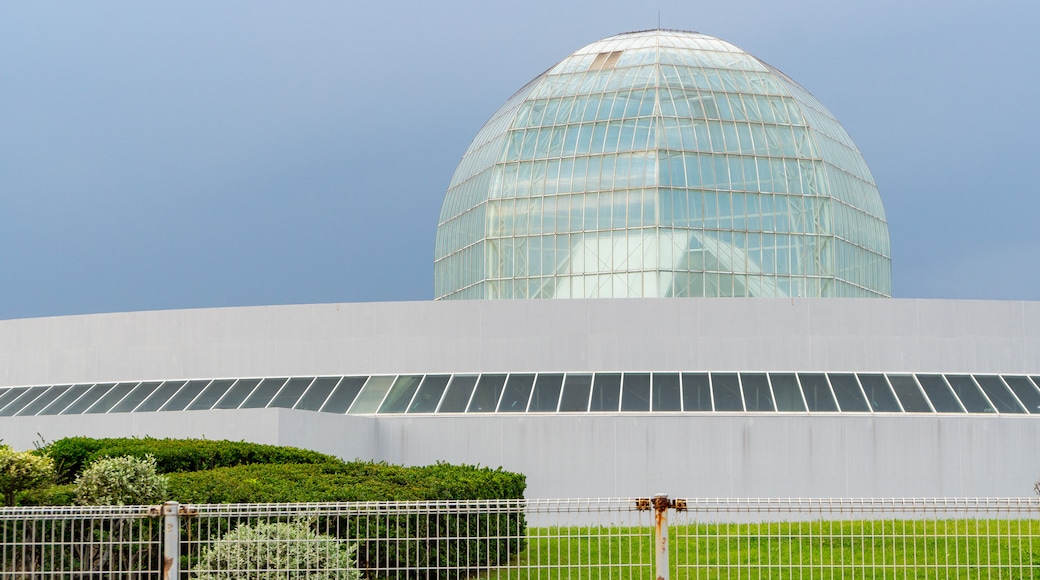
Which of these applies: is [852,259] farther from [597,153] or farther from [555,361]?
[555,361]

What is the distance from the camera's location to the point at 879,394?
104ft

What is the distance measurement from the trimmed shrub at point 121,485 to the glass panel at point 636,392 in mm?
16098

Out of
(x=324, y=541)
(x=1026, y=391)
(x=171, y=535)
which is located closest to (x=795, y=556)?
(x=324, y=541)

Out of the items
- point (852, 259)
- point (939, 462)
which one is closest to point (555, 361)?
point (939, 462)

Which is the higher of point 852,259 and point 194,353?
point 852,259

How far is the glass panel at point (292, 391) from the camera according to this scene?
33.3 metres

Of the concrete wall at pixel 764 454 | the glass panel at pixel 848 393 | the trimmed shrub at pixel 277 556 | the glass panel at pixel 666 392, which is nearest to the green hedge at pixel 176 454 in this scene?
the concrete wall at pixel 764 454

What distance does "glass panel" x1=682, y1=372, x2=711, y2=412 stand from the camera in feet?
102

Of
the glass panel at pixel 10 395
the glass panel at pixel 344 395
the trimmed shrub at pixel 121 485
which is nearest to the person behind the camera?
the trimmed shrub at pixel 121 485

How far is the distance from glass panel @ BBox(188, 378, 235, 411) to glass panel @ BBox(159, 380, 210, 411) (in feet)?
0.74

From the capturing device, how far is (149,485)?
16.9 meters

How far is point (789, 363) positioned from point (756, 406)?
222 cm

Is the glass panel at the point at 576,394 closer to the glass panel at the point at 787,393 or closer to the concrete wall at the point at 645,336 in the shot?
the concrete wall at the point at 645,336

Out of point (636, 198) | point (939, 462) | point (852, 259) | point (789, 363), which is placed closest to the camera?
point (939, 462)
